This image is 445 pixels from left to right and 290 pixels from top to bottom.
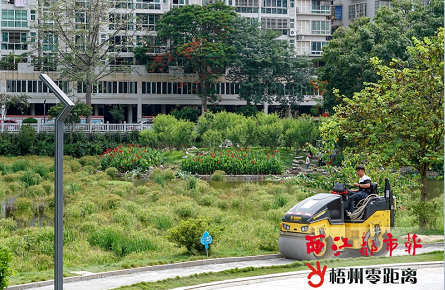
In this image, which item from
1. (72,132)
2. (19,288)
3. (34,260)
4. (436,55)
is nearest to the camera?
(19,288)

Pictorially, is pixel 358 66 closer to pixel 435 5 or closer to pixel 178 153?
pixel 435 5

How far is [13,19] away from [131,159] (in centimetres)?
3240

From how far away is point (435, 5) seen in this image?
3984 centimetres

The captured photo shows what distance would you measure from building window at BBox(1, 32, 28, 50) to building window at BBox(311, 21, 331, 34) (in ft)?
101

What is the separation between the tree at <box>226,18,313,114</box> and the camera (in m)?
57.7

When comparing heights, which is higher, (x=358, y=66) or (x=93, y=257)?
(x=358, y=66)

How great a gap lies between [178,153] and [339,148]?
10729mm

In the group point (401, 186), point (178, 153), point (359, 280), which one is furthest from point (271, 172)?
point (359, 280)

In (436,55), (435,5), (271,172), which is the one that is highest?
(435,5)

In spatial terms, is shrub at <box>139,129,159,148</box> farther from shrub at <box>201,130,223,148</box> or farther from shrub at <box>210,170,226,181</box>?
shrub at <box>210,170,226,181</box>

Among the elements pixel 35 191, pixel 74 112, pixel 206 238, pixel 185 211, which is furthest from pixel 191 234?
pixel 74 112

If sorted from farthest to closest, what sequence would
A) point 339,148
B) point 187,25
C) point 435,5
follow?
1. point 187,25
2. point 339,148
3. point 435,5

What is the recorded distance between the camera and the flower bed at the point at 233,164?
116ft

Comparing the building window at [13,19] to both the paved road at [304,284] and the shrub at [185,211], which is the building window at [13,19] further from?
the paved road at [304,284]
